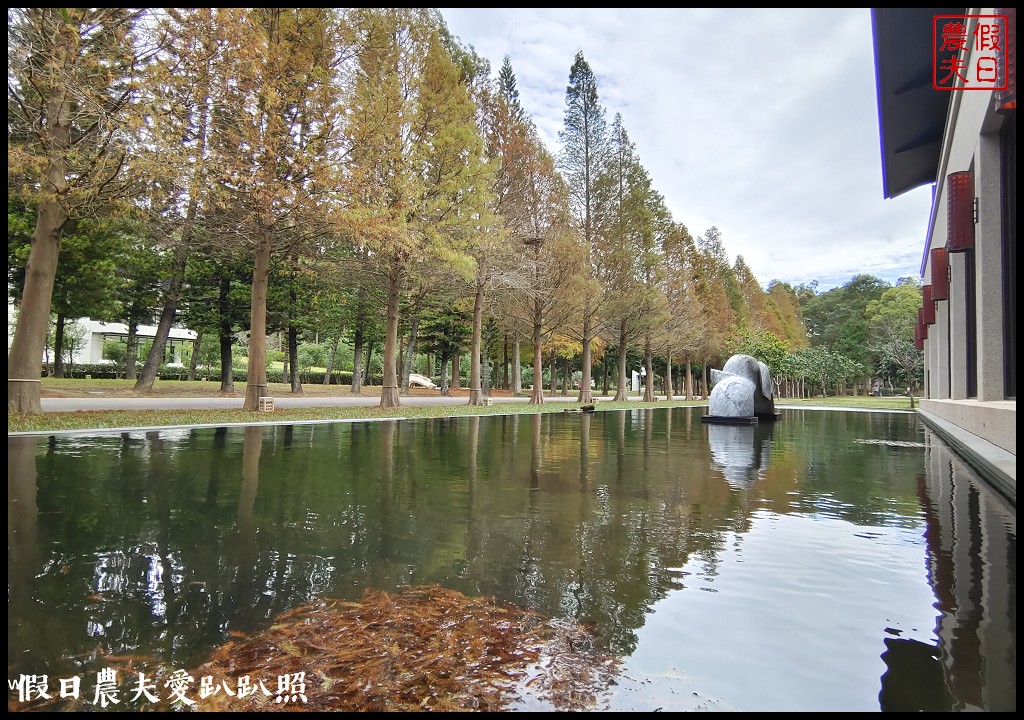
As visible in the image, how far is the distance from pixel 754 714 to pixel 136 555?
155 inches

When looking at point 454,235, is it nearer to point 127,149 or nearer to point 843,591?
point 127,149

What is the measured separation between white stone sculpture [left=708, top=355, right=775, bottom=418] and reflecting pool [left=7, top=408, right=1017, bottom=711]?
10.1m

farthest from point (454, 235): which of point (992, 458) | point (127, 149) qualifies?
point (992, 458)

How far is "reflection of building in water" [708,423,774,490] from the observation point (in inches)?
304

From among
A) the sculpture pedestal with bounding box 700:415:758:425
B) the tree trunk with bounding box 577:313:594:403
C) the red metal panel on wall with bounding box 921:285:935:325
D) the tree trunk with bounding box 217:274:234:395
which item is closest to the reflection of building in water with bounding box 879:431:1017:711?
the sculpture pedestal with bounding box 700:415:758:425

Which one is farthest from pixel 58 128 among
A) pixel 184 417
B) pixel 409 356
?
pixel 409 356

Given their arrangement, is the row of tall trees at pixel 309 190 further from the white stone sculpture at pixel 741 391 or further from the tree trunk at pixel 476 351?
the white stone sculpture at pixel 741 391

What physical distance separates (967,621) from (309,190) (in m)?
14.8

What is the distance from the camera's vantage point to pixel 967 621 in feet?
9.57

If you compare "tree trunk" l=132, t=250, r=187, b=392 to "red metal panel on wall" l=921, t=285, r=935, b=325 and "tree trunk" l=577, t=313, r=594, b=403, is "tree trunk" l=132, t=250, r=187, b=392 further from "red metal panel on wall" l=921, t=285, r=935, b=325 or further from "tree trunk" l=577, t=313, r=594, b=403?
"red metal panel on wall" l=921, t=285, r=935, b=325

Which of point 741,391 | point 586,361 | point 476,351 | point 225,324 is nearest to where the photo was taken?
point 741,391

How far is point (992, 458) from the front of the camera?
7812 mm

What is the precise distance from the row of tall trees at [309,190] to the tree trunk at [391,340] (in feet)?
0.32

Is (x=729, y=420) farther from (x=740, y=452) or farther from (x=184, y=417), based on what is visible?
(x=184, y=417)
